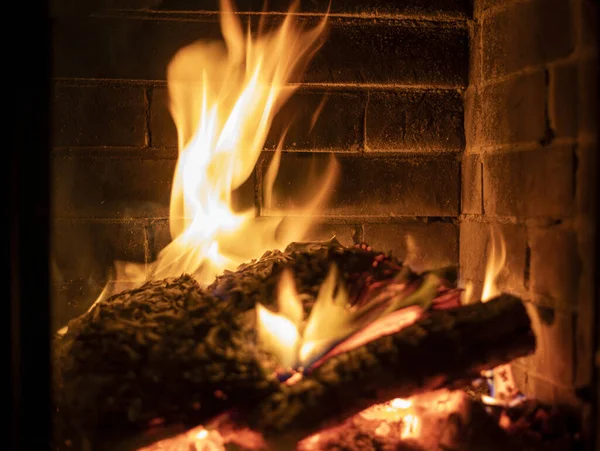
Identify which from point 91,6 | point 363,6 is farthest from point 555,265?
point 91,6

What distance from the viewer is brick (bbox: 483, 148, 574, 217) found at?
1.79 metres

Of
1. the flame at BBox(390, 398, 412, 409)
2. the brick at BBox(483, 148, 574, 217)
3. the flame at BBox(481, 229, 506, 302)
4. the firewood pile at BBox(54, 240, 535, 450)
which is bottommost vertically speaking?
the flame at BBox(390, 398, 412, 409)

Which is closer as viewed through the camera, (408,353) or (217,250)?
(408,353)

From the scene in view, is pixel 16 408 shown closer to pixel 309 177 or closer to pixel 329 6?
pixel 309 177

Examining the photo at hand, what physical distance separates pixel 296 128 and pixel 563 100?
3.26 feet

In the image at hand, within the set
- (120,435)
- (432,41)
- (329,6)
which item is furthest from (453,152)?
(120,435)

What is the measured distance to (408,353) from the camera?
5.33 feet

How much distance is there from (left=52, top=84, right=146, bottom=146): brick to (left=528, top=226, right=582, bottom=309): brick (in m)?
1.46

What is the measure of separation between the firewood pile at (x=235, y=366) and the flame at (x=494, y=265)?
35 centimetres

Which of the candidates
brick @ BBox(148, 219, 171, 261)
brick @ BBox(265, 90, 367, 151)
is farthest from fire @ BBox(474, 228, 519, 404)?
brick @ BBox(148, 219, 171, 261)

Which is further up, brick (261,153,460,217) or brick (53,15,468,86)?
brick (53,15,468,86)

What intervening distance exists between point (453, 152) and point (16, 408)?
5.98ft

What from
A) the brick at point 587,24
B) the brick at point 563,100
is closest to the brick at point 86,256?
the brick at point 563,100

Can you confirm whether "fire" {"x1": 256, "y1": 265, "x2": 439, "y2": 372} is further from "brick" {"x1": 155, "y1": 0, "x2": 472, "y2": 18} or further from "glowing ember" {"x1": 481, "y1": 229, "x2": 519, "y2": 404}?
"brick" {"x1": 155, "y1": 0, "x2": 472, "y2": 18}
